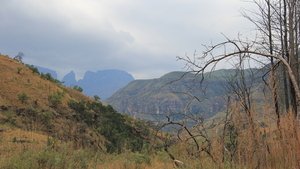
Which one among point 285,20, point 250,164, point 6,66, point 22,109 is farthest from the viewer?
point 6,66

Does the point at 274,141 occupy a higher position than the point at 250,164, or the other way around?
the point at 274,141

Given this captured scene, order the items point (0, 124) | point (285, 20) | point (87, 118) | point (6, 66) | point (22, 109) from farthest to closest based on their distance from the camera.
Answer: point (6, 66)
point (87, 118)
point (22, 109)
point (0, 124)
point (285, 20)

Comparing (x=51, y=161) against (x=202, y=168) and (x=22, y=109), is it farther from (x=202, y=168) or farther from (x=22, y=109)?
A: (x=22, y=109)

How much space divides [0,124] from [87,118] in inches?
268

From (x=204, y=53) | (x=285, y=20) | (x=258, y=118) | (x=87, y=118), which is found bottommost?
(x=87, y=118)

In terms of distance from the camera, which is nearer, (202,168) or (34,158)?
(202,168)

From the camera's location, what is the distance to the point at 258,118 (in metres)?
4.05

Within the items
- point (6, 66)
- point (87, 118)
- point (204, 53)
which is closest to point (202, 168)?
point (204, 53)

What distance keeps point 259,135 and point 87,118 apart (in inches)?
688

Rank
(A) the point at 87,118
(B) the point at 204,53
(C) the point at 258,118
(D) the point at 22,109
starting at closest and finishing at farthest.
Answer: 1. (C) the point at 258,118
2. (B) the point at 204,53
3. (D) the point at 22,109
4. (A) the point at 87,118

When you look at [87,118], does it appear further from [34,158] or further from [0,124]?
[34,158]

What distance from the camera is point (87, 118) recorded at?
19.4 metres

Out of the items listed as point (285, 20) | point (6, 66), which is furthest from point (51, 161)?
point (6, 66)

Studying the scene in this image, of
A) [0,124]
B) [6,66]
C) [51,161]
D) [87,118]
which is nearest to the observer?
[51,161]
